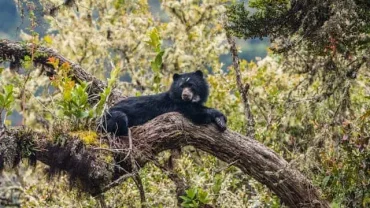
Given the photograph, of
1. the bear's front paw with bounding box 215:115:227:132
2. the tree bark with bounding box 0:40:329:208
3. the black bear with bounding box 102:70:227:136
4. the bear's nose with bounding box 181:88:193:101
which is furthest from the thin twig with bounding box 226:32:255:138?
the bear's front paw with bounding box 215:115:227:132

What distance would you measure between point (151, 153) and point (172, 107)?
4.06ft

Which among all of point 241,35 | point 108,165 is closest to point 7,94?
point 108,165

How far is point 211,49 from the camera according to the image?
665 inches

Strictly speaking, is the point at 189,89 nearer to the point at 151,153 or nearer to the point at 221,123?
the point at 221,123

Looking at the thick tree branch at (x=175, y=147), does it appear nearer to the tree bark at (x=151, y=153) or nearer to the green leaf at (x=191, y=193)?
the tree bark at (x=151, y=153)

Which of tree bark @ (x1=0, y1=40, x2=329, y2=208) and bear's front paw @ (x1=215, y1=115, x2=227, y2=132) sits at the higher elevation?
bear's front paw @ (x1=215, y1=115, x2=227, y2=132)

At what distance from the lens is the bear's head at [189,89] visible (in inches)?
338

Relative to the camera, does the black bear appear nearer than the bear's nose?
Yes

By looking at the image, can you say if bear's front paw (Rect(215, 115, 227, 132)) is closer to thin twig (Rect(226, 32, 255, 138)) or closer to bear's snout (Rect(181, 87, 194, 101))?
bear's snout (Rect(181, 87, 194, 101))

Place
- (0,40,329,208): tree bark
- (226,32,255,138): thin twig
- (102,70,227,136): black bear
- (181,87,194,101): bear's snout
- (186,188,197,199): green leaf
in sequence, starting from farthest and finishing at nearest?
(226,32,255,138): thin twig < (181,87,194,101): bear's snout < (102,70,227,136): black bear < (186,188,197,199): green leaf < (0,40,329,208): tree bark

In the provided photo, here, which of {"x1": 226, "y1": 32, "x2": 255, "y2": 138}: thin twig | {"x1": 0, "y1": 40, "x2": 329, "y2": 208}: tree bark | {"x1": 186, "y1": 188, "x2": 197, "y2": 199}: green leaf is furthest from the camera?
{"x1": 226, "y1": 32, "x2": 255, "y2": 138}: thin twig

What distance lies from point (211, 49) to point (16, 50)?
27.7 feet

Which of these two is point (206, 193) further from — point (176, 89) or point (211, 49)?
point (211, 49)

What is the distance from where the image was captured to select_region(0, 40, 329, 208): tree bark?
708 cm
